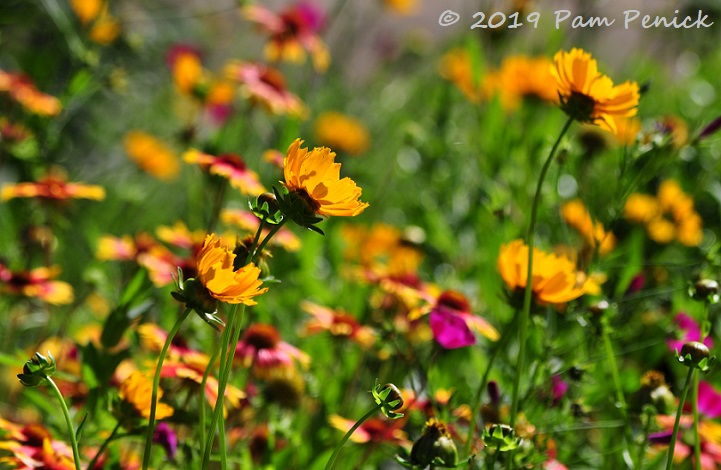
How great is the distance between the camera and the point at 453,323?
2.36ft

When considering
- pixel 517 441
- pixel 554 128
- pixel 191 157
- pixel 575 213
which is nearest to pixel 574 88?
pixel 517 441

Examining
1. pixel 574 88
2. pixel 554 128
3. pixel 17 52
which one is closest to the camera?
pixel 574 88

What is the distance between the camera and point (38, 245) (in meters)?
1.08

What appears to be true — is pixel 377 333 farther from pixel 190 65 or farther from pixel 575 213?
pixel 190 65

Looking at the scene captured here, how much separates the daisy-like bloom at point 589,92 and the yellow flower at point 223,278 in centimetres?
27

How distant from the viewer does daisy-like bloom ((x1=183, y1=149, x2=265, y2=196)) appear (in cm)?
77

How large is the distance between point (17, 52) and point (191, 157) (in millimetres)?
1311

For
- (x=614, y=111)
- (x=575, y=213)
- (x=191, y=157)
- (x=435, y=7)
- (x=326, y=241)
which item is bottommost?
(x=435, y=7)

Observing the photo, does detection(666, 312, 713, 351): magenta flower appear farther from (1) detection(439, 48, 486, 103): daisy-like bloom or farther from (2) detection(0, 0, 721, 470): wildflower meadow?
(1) detection(439, 48, 486, 103): daisy-like bloom

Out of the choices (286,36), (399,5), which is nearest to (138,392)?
(286,36)

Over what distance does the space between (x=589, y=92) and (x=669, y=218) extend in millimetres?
735

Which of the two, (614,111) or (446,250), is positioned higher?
(614,111)

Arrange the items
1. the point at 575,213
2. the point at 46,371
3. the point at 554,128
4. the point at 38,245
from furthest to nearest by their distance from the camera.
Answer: the point at 554,128 < the point at 575,213 < the point at 38,245 < the point at 46,371

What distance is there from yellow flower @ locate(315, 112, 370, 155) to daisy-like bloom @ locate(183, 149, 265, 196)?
963 millimetres
